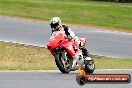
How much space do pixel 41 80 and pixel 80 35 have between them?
15.2 metres

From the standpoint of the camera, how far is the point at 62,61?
450 inches

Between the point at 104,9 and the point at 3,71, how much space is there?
28587 millimetres

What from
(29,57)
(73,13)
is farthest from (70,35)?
(73,13)

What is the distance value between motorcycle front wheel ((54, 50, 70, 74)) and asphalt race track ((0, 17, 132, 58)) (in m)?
8.28

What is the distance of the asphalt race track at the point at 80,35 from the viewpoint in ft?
69.5

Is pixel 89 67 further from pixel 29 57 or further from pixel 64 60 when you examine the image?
pixel 29 57

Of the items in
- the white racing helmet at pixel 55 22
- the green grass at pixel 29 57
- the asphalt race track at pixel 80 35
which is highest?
the white racing helmet at pixel 55 22

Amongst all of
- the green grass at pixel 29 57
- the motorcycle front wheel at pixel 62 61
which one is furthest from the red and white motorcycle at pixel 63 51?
the green grass at pixel 29 57

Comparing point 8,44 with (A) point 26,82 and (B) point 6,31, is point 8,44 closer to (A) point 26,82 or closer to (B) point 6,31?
(B) point 6,31

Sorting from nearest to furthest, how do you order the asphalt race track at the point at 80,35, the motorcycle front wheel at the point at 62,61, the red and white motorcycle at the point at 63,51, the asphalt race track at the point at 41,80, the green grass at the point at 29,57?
the asphalt race track at the point at 41,80 → the red and white motorcycle at the point at 63,51 → the motorcycle front wheel at the point at 62,61 → the green grass at the point at 29,57 → the asphalt race track at the point at 80,35

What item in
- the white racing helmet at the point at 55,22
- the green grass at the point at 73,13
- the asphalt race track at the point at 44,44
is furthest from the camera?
the green grass at the point at 73,13

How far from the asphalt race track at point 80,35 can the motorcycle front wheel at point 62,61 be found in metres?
8.28

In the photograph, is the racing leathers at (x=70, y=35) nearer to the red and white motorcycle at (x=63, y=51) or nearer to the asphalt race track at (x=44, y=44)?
the red and white motorcycle at (x=63, y=51)

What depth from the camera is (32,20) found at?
30375 millimetres
